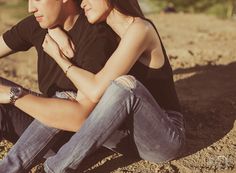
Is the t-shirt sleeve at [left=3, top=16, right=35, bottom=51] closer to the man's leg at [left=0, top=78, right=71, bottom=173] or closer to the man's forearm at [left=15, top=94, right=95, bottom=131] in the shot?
the man's leg at [left=0, top=78, right=71, bottom=173]

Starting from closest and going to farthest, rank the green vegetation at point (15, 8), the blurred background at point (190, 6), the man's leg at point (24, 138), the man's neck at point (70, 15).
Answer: the man's leg at point (24, 138)
the man's neck at point (70, 15)
the blurred background at point (190, 6)
the green vegetation at point (15, 8)

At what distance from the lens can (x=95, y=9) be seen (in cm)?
327

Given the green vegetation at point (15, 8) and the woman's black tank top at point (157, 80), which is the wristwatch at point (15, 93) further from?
the green vegetation at point (15, 8)

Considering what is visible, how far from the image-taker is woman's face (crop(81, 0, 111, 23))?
325 cm

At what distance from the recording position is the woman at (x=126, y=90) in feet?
10.1

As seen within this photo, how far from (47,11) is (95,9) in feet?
1.14

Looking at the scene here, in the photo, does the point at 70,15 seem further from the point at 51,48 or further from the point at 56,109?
the point at 56,109

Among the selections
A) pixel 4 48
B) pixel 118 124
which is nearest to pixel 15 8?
pixel 4 48

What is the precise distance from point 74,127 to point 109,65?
1.54 ft

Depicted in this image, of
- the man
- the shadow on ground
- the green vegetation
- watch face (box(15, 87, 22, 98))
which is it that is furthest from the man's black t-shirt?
the green vegetation

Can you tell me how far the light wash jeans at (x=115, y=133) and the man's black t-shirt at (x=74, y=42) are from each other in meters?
0.27

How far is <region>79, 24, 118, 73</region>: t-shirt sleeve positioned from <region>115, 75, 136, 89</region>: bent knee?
0.20 metres

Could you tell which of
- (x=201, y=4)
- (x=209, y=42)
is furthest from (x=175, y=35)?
(x=201, y=4)

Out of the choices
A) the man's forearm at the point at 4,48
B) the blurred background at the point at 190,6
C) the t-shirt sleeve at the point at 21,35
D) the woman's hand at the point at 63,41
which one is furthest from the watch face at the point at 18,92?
the blurred background at the point at 190,6
